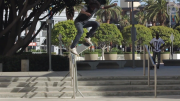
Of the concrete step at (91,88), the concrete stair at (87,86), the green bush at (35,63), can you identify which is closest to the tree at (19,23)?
the green bush at (35,63)

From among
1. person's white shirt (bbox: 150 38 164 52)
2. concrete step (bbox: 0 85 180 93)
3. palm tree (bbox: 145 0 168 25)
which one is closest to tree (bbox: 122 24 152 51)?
palm tree (bbox: 145 0 168 25)

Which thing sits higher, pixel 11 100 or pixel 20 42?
pixel 20 42

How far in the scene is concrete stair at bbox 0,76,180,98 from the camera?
35.1 feet

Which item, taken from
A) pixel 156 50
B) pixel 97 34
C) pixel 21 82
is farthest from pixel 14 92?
pixel 97 34

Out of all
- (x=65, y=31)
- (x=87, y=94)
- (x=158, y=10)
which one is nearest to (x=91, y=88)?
(x=87, y=94)

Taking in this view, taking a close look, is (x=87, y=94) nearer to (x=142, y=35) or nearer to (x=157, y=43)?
(x=157, y=43)

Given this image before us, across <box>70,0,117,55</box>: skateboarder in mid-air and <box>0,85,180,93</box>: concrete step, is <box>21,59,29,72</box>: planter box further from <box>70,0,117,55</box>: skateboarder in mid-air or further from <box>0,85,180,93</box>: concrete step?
<box>70,0,117,55</box>: skateboarder in mid-air

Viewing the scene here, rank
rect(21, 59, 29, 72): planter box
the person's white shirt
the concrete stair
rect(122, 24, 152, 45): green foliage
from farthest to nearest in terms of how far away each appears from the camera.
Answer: rect(122, 24, 152, 45): green foliage → rect(21, 59, 29, 72): planter box → the person's white shirt → the concrete stair

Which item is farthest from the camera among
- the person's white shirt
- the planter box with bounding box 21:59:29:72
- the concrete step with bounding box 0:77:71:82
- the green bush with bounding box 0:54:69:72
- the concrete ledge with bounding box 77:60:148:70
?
the concrete ledge with bounding box 77:60:148:70

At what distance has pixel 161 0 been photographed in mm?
59938

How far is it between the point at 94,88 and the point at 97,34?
4426cm

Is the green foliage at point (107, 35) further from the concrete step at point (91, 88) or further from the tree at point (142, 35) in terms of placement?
the concrete step at point (91, 88)

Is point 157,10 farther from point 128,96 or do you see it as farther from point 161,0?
point 128,96

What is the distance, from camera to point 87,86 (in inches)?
442
